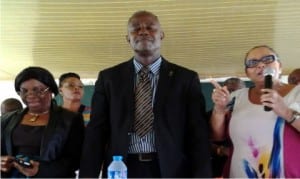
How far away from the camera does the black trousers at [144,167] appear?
7.14 ft

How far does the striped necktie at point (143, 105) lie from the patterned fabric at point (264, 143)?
513 mm

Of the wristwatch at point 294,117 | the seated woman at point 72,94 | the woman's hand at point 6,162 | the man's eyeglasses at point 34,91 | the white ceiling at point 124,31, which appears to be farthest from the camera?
the white ceiling at point 124,31

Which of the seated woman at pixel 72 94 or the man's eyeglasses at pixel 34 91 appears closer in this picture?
the man's eyeglasses at pixel 34 91

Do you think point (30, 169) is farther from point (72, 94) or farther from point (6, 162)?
point (72, 94)

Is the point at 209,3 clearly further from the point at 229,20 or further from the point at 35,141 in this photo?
the point at 35,141

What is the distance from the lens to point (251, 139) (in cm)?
223

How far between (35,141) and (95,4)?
3.26 metres

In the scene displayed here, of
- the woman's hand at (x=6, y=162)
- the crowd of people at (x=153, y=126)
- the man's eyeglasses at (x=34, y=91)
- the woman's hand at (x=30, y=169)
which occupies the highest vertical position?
the man's eyeglasses at (x=34, y=91)

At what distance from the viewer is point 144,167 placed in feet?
7.15

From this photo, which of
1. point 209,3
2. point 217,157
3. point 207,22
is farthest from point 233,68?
point 217,157

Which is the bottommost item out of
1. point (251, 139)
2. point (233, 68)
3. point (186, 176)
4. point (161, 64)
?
point (186, 176)

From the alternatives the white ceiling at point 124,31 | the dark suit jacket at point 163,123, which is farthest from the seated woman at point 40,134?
the white ceiling at point 124,31

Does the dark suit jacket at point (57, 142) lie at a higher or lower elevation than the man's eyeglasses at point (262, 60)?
lower

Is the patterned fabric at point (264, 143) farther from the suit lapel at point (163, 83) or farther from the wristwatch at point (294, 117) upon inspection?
the suit lapel at point (163, 83)
